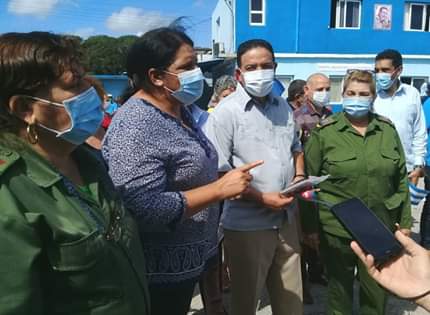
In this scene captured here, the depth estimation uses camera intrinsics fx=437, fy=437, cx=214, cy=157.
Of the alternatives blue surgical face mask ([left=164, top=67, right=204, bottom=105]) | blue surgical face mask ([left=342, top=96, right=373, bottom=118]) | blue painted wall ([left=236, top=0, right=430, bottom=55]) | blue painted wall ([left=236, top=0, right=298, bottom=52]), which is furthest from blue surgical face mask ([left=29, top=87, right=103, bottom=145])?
blue painted wall ([left=236, top=0, right=430, bottom=55])

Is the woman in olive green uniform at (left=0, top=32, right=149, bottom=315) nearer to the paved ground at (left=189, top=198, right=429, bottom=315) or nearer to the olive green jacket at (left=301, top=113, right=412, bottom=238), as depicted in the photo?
the olive green jacket at (left=301, top=113, right=412, bottom=238)

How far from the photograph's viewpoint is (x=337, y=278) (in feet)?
9.59

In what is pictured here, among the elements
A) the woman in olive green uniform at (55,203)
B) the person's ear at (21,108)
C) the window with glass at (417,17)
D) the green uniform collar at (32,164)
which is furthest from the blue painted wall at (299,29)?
the green uniform collar at (32,164)

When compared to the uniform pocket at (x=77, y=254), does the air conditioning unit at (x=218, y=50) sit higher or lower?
higher

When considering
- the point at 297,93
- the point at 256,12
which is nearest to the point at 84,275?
the point at 297,93

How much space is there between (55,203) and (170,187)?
703 mm

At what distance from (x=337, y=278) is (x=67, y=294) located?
2.12 meters

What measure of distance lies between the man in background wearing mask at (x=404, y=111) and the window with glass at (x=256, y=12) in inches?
612

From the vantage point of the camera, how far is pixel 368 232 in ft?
6.14

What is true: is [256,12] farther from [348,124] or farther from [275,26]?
[348,124]

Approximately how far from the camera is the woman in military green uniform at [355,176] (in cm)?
272

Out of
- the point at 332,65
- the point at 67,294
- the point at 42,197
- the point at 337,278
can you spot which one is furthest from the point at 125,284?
the point at 332,65

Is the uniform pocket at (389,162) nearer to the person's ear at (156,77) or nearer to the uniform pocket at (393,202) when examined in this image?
the uniform pocket at (393,202)

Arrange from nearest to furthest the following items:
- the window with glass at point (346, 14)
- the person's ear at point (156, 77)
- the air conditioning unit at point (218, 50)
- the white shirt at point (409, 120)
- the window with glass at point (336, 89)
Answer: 1. the person's ear at point (156, 77)
2. the white shirt at point (409, 120)
3. the window with glass at point (336, 89)
4. the window with glass at point (346, 14)
5. the air conditioning unit at point (218, 50)
